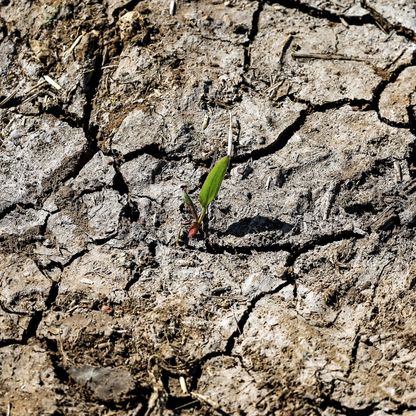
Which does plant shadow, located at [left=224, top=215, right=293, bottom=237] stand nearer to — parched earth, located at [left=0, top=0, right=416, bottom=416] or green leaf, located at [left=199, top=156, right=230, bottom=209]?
parched earth, located at [left=0, top=0, right=416, bottom=416]

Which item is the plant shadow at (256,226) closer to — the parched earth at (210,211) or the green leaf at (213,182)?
the parched earth at (210,211)

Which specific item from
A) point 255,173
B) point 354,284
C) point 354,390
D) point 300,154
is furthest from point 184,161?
point 354,390

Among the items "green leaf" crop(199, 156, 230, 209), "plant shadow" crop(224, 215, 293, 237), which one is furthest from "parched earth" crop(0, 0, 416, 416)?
"green leaf" crop(199, 156, 230, 209)

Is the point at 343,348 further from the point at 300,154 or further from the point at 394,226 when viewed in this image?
the point at 300,154

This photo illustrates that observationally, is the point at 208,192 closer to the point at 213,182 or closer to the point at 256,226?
the point at 213,182

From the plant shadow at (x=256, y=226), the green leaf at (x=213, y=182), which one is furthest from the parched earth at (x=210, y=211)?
the green leaf at (x=213, y=182)
